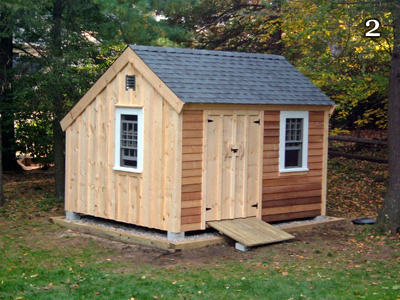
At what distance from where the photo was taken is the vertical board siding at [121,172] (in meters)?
A: 11.3

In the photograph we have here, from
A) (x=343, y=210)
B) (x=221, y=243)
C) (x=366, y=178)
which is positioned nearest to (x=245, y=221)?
(x=221, y=243)

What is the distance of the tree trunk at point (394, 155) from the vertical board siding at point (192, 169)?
376cm

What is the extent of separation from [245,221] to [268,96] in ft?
8.59

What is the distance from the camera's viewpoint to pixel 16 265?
9.92 m

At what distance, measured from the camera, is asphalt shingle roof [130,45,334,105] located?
38.1ft

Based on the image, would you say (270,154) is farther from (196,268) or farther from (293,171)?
(196,268)

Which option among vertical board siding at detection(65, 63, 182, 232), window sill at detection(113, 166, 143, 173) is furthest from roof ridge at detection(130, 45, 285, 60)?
window sill at detection(113, 166, 143, 173)

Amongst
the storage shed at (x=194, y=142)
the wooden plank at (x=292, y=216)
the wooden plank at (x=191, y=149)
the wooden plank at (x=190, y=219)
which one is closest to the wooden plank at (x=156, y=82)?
the storage shed at (x=194, y=142)

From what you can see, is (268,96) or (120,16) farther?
(120,16)

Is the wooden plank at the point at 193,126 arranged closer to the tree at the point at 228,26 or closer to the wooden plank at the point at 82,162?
the wooden plank at the point at 82,162

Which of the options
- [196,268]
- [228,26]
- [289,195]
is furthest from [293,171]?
[228,26]

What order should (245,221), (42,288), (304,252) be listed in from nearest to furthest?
1. (42,288)
2. (304,252)
3. (245,221)

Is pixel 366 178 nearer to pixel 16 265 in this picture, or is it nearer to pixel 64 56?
pixel 64 56

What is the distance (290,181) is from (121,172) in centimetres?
362
